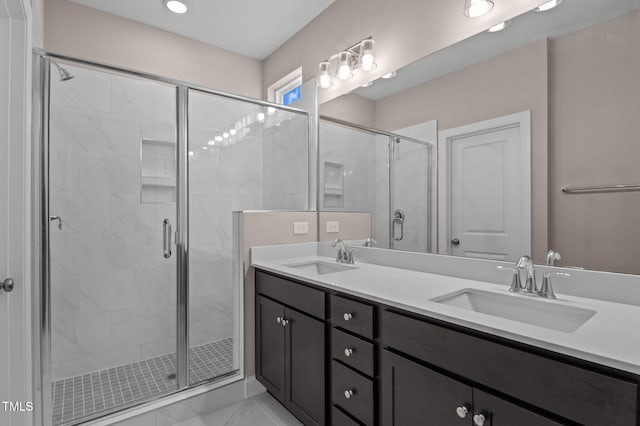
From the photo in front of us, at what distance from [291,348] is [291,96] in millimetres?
2300

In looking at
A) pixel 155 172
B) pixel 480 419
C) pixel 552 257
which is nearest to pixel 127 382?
pixel 155 172

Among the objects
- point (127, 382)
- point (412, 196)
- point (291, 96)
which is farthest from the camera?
point (291, 96)

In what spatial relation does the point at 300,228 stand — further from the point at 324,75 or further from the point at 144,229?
the point at 144,229

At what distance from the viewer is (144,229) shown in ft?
8.32

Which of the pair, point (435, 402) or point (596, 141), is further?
point (596, 141)

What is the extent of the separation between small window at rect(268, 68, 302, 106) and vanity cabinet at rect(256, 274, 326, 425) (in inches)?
71.5

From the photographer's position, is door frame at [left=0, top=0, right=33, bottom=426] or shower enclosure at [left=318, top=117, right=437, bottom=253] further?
shower enclosure at [left=318, top=117, right=437, bottom=253]

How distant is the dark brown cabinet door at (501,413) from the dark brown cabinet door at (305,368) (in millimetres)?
735

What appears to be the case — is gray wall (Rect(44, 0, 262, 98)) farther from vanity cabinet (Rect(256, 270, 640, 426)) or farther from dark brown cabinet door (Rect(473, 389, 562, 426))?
dark brown cabinet door (Rect(473, 389, 562, 426))

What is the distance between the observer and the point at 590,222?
3.95ft

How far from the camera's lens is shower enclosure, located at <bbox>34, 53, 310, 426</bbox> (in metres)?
2.02

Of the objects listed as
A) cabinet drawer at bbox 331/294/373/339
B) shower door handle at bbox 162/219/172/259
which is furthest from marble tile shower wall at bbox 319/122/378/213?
shower door handle at bbox 162/219/172/259

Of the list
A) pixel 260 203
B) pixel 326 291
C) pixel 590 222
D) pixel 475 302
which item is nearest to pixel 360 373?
pixel 326 291

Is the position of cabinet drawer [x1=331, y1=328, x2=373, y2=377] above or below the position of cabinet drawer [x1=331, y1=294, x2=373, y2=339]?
below
